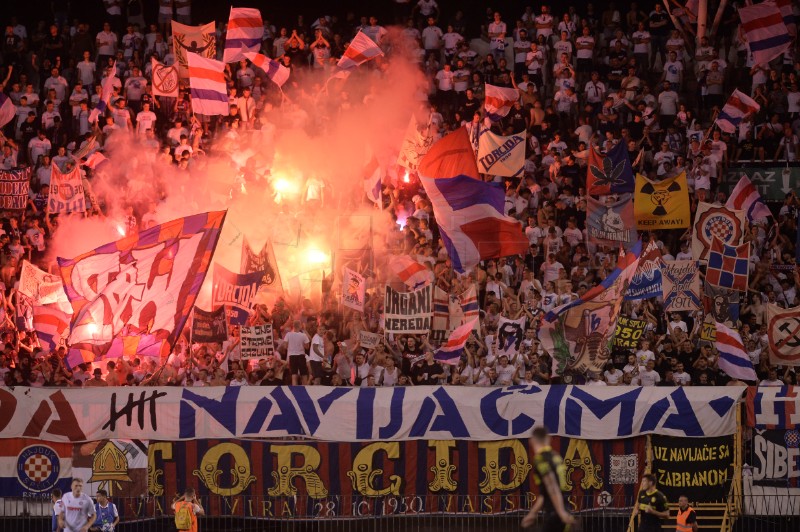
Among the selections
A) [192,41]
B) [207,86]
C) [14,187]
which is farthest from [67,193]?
[192,41]

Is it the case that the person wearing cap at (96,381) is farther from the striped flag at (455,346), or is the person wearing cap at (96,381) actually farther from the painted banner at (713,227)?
the painted banner at (713,227)

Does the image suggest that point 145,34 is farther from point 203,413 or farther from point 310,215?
point 203,413

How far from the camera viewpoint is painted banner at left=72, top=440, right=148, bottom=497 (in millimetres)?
18516

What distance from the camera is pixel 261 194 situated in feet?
81.3

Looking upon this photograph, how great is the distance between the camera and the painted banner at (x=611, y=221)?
75.8 feet

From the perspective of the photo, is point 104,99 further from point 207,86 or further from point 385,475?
point 385,475

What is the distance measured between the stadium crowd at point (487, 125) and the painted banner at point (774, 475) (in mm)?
1411

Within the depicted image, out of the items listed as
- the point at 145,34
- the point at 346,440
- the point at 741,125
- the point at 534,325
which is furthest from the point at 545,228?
the point at 145,34

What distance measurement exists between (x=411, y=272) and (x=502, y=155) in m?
4.13

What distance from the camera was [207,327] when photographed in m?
20.5

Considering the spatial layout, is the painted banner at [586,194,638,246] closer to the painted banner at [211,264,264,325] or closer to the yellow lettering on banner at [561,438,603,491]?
the yellow lettering on banner at [561,438,603,491]

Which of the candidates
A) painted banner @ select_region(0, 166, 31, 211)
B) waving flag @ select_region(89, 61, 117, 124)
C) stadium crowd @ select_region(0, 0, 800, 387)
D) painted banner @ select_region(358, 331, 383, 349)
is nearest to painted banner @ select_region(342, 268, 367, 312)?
stadium crowd @ select_region(0, 0, 800, 387)

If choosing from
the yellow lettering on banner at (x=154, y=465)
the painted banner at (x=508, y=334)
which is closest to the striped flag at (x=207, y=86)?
the painted banner at (x=508, y=334)

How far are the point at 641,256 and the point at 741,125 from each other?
6.49 meters
